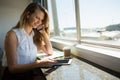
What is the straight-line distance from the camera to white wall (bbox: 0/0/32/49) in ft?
14.2

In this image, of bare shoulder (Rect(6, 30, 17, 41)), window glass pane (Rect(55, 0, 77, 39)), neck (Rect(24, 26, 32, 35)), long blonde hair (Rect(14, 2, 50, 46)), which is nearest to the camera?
bare shoulder (Rect(6, 30, 17, 41))

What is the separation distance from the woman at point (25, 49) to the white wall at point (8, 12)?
2555 mm

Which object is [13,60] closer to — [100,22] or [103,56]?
[103,56]

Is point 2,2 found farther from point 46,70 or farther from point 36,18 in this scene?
point 46,70

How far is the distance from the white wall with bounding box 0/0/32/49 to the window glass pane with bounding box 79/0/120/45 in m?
2.81

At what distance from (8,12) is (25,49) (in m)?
2.92

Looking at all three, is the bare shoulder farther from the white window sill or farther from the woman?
the white window sill

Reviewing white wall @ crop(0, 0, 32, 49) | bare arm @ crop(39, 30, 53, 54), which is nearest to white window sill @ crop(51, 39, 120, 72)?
bare arm @ crop(39, 30, 53, 54)

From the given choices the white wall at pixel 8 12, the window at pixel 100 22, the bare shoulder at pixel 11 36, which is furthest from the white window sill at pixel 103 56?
the white wall at pixel 8 12

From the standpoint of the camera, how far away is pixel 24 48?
1760 mm

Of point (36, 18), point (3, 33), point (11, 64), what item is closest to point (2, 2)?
point (3, 33)

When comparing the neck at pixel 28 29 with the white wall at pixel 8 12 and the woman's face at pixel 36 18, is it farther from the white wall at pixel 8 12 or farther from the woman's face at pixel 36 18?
the white wall at pixel 8 12

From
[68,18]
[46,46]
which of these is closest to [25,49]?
[46,46]

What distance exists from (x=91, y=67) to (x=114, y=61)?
0.24 meters
